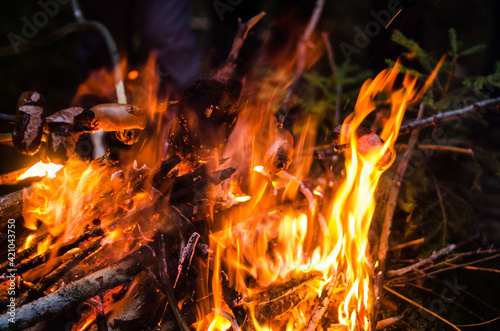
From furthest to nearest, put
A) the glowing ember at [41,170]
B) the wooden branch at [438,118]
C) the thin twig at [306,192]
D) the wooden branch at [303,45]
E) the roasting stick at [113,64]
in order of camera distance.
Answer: the wooden branch at [303,45] < the roasting stick at [113,64] < the wooden branch at [438,118] < the thin twig at [306,192] < the glowing ember at [41,170]

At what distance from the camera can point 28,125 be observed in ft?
5.87

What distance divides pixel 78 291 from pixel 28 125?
97cm

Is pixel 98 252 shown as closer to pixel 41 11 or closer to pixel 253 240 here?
pixel 253 240

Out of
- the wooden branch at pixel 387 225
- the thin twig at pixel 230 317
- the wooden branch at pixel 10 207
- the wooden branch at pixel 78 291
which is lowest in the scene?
the wooden branch at pixel 387 225

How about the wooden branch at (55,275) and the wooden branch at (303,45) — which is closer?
the wooden branch at (55,275)

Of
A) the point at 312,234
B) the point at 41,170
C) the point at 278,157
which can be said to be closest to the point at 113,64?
the point at 41,170

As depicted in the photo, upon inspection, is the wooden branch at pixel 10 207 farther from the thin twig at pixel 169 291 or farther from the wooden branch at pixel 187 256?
the wooden branch at pixel 187 256

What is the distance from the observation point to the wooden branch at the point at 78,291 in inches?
61.5

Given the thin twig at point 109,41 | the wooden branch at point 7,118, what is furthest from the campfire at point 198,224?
the thin twig at point 109,41

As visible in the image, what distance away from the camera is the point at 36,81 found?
4574 mm

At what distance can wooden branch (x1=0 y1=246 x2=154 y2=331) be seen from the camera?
1562 millimetres

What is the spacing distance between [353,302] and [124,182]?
176 cm

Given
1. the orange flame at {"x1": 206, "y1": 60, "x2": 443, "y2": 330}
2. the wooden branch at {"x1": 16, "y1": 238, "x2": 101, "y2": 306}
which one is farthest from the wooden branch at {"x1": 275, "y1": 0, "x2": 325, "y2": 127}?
the wooden branch at {"x1": 16, "y1": 238, "x2": 101, "y2": 306}

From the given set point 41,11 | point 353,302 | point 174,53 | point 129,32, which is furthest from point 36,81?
point 353,302
